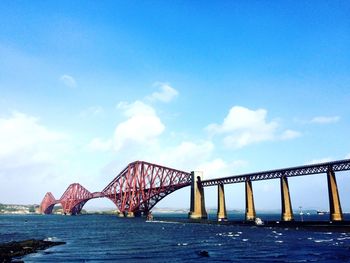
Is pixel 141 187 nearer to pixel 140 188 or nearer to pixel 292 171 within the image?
pixel 140 188

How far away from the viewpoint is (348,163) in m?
69.4

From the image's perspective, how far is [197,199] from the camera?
117938 mm

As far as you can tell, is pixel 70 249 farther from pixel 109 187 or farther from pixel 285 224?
pixel 109 187

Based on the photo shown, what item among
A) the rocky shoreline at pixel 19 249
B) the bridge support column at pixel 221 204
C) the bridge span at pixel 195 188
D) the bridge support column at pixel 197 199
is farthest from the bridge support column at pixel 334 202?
the bridge support column at pixel 197 199

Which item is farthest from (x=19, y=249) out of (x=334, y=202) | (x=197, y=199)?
(x=197, y=199)

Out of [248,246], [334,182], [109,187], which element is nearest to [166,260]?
[248,246]

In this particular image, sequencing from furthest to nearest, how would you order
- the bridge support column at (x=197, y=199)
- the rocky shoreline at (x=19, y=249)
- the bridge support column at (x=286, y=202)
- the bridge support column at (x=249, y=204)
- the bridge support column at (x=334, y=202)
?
the bridge support column at (x=197, y=199) < the bridge support column at (x=249, y=204) < the bridge support column at (x=286, y=202) < the bridge support column at (x=334, y=202) < the rocky shoreline at (x=19, y=249)

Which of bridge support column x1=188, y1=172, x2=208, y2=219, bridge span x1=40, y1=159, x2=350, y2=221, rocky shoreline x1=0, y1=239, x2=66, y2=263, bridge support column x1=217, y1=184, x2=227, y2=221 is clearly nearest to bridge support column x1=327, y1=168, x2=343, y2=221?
bridge span x1=40, y1=159, x2=350, y2=221

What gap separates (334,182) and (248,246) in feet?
102

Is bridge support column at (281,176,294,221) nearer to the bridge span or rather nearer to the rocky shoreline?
the bridge span

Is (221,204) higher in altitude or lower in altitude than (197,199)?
lower

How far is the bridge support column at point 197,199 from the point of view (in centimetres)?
11594

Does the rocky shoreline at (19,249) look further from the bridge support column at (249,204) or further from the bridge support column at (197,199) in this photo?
the bridge support column at (197,199)

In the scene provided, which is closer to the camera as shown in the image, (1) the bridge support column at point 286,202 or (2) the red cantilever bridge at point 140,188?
(1) the bridge support column at point 286,202
